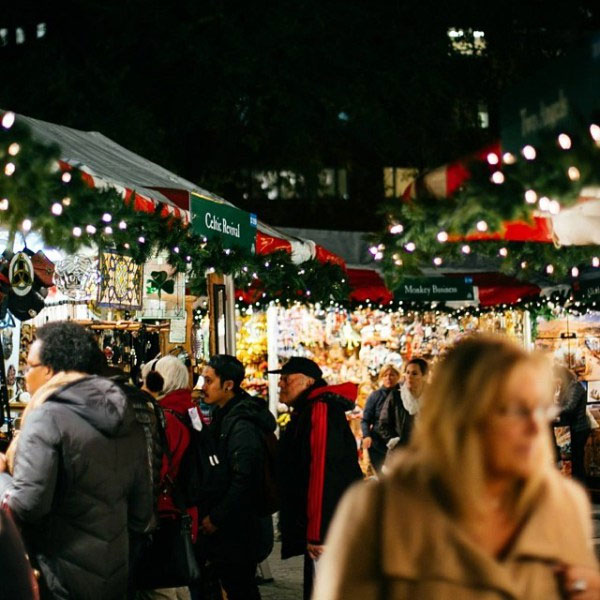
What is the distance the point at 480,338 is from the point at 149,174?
7796 mm

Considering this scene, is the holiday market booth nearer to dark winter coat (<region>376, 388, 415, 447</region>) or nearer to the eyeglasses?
dark winter coat (<region>376, 388, 415, 447</region>)

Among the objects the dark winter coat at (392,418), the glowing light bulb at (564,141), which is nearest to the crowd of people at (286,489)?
the dark winter coat at (392,418)

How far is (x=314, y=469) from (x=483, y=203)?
6.83ft

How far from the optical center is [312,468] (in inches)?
269

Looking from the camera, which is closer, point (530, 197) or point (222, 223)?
point (530, 197)

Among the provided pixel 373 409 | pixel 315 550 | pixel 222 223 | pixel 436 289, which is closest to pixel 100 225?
pixel 222 223

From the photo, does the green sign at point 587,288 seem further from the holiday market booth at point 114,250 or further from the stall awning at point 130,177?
the holiday market booth at point 114,250

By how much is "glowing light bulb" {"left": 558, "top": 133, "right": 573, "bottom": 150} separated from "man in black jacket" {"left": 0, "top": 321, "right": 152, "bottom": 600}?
2203mm

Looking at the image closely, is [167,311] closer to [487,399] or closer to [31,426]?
[31,426]

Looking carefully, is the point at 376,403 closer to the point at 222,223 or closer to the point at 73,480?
the point at 222,223

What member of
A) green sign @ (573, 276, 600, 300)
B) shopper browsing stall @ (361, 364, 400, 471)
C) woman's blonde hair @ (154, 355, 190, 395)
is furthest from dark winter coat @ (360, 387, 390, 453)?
woman's blonde hair @ (154, 355, 190, 395)

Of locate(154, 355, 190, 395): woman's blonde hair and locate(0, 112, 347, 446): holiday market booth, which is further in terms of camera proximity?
locate(154, 355, 190, 395): woman's blonde hair

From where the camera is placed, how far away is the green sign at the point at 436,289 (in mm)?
15844

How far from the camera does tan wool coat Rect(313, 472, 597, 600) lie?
8.79 ft
